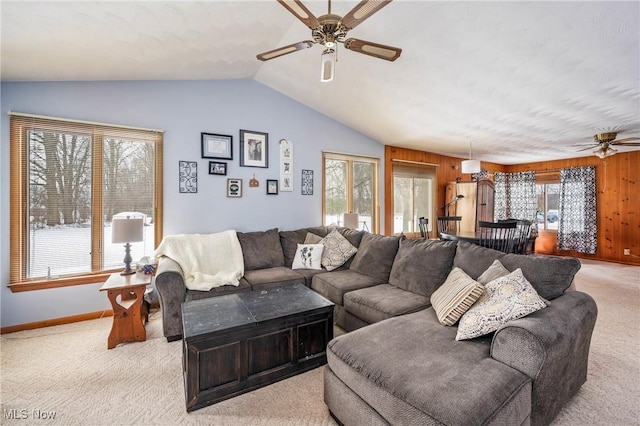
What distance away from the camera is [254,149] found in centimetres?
399

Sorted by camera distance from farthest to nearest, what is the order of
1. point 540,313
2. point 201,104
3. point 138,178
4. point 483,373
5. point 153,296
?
1. point 201,104
2. point 138,178
3. point 153,296
4. point 540,313
5. point 483,373

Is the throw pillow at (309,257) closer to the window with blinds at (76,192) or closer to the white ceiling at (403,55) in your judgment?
the window with blinds at (76,192)

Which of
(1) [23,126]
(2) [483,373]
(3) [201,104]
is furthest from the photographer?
(3) [201,104]

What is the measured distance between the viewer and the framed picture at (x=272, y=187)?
13.5ft

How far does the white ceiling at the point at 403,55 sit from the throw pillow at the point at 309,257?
212 centimetres

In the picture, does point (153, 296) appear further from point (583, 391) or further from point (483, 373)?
point (583, 391)

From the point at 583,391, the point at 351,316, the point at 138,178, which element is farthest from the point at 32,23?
the point at 583,391

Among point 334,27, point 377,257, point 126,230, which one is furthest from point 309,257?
point 334,27

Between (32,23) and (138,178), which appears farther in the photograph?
(138,178)

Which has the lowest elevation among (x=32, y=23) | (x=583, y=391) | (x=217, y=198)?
(x=583, y=391)

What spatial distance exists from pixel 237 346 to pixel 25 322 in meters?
2.53

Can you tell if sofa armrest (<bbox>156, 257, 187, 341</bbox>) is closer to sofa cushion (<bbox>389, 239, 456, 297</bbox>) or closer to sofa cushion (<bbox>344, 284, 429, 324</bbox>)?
sofa cushion (<bbox>344, 284, 429, 324</bbox>)

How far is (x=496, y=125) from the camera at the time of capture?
165 inches

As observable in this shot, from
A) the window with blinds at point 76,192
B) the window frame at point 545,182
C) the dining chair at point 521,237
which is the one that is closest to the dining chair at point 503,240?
the dining chair at point 521,237
